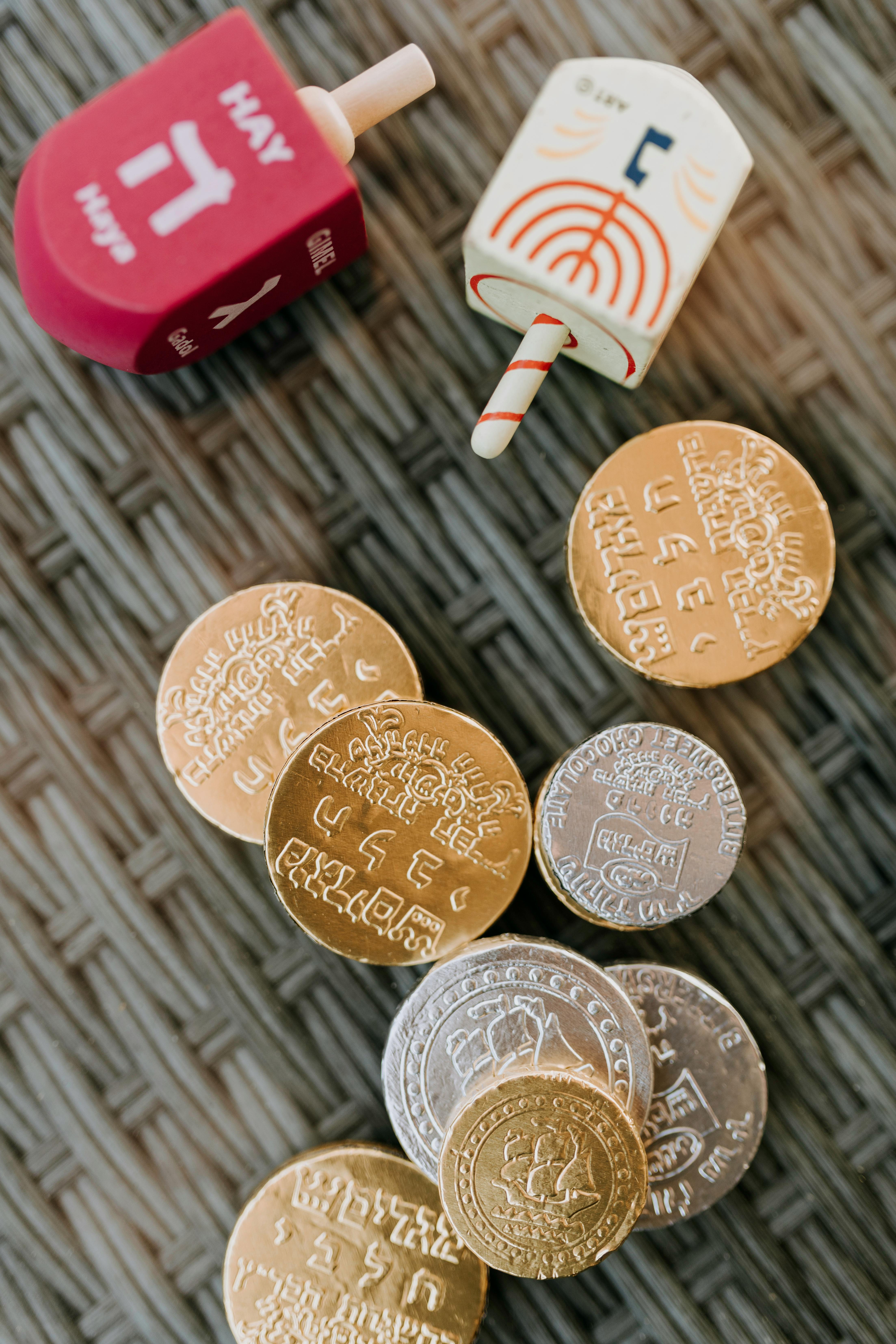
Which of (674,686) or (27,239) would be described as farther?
(674,686)

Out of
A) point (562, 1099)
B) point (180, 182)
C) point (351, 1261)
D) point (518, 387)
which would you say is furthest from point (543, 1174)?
point (180, 182)

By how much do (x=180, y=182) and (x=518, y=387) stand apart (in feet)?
0.65

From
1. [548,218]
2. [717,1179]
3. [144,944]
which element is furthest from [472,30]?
[717,1179]

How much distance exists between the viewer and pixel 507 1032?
0.52m

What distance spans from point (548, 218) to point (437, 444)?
0.19 m

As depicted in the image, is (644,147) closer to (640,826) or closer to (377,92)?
(377,92)

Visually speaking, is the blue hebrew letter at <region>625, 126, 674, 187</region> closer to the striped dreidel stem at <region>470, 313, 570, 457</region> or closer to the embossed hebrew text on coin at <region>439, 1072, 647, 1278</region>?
the striped dreidel stem at <region>470, 313, 570, 457</region>

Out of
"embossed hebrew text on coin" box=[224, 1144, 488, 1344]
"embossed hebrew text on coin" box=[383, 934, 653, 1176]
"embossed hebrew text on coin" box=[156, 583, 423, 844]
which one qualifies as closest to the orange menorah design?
"embossed hebrew text on coin" box=[156, 583, 423, 844]

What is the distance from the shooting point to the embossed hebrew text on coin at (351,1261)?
56 cm

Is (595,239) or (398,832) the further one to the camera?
(398,832)

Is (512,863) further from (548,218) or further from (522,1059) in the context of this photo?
(548,218)

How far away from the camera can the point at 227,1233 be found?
59cm

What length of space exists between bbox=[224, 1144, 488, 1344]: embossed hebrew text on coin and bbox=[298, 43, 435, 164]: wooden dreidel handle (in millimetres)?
607

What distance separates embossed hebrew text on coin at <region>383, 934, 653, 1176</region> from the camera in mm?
516
